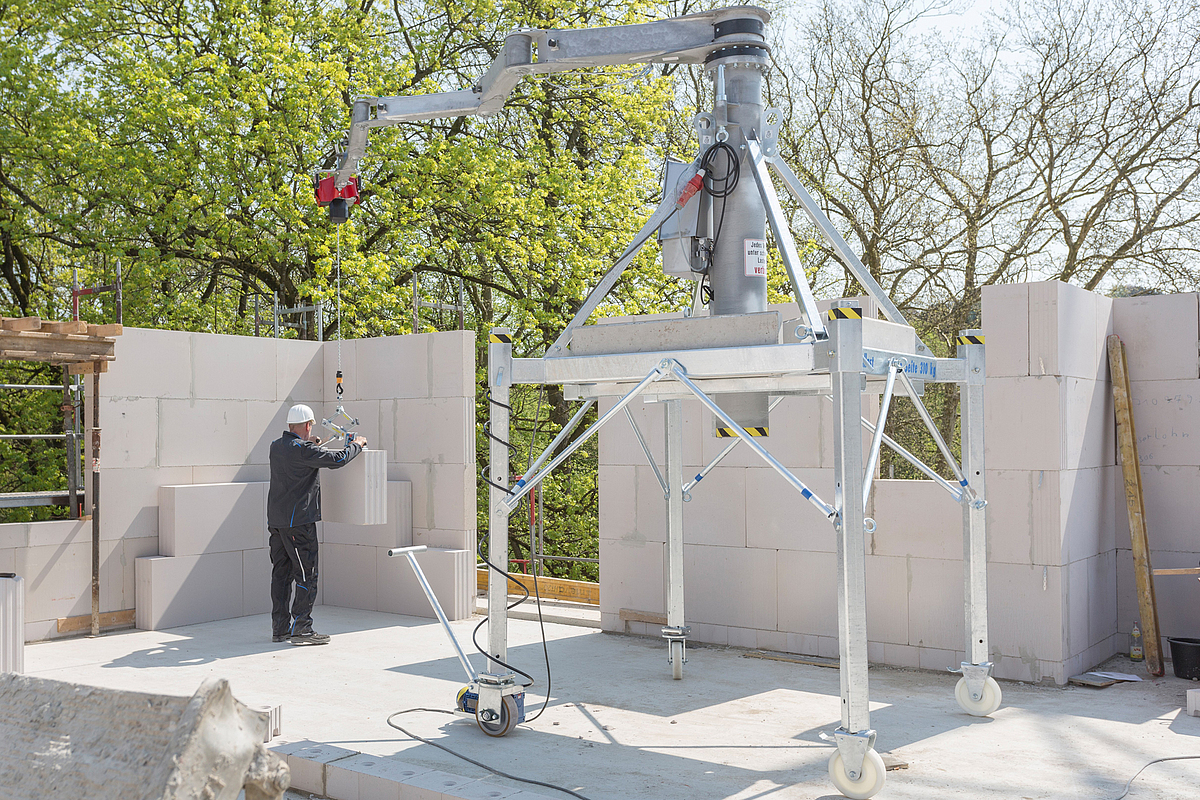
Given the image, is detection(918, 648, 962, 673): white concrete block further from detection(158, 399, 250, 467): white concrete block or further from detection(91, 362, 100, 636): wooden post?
detection(91, 362, 100, 636): wooden post

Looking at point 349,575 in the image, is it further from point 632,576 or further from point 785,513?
point 785,513

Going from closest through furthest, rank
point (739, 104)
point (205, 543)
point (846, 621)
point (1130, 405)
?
point (846, 621)
point (739, 104)
point (1130, 405)
point (205, 543)

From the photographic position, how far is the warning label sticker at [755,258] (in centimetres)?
506

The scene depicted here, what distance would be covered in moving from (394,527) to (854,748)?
6.30m

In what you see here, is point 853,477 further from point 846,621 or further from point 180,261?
point 180,261

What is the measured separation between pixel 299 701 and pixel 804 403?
423cm

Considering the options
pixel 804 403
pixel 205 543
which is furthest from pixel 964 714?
pixel 205 543

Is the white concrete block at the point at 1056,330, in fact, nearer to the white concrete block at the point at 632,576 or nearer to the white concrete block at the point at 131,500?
the white concrete block at the point at 632,576

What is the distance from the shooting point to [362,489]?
8.42m

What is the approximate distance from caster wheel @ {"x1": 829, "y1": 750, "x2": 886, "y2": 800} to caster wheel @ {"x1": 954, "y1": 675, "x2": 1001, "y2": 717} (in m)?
1.80

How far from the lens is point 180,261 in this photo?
16.2 meters

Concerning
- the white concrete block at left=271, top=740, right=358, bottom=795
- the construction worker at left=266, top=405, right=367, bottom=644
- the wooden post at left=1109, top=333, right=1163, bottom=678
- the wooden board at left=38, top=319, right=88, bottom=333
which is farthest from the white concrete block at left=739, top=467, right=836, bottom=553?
the wooden board at left=38, top=319, right=88, bottom=333

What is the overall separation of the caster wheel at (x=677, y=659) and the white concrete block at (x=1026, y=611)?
2127 millimetres

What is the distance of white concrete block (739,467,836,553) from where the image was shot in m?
7.57
